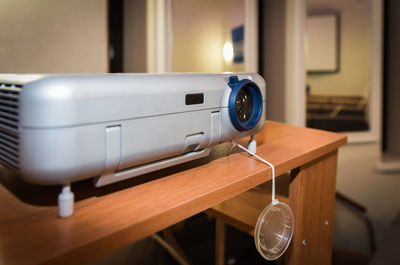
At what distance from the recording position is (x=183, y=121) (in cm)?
48

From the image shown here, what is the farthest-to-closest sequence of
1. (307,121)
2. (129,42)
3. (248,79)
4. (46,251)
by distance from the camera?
(307,121)
(129,42)
(248,79)
(46,251)

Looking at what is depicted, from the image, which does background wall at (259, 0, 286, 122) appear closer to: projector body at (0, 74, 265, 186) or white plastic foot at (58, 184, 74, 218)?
Result: projector body at (0, 74, 265, 186)

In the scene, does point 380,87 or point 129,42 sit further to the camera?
point 380,87

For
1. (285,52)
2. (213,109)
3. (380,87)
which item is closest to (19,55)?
(213,109)

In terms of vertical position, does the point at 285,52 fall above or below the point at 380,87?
above

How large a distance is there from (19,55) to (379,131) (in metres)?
1.70

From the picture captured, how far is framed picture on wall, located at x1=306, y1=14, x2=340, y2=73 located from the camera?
5.49 ft

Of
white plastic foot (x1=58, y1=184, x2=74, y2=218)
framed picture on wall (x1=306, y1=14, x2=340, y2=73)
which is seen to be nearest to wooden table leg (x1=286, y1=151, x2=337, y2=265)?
white plastic foot (x1=58, y1=184, x2=74, y2=218)

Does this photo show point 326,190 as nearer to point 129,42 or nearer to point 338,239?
point 129,42

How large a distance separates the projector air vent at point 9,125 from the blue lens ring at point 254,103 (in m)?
Result: 0.29

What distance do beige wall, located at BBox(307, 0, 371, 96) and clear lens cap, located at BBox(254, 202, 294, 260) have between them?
1273 mm

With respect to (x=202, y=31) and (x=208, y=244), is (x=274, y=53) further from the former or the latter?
(x=208, y=244)

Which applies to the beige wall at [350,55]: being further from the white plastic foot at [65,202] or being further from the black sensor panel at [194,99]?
the white plastic foot at [65,202]

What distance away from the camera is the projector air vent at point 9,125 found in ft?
1.22
